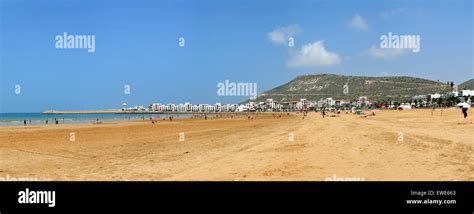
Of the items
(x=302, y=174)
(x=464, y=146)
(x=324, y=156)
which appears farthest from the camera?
(x=464, y=146)

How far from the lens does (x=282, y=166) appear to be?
34.6 feet
